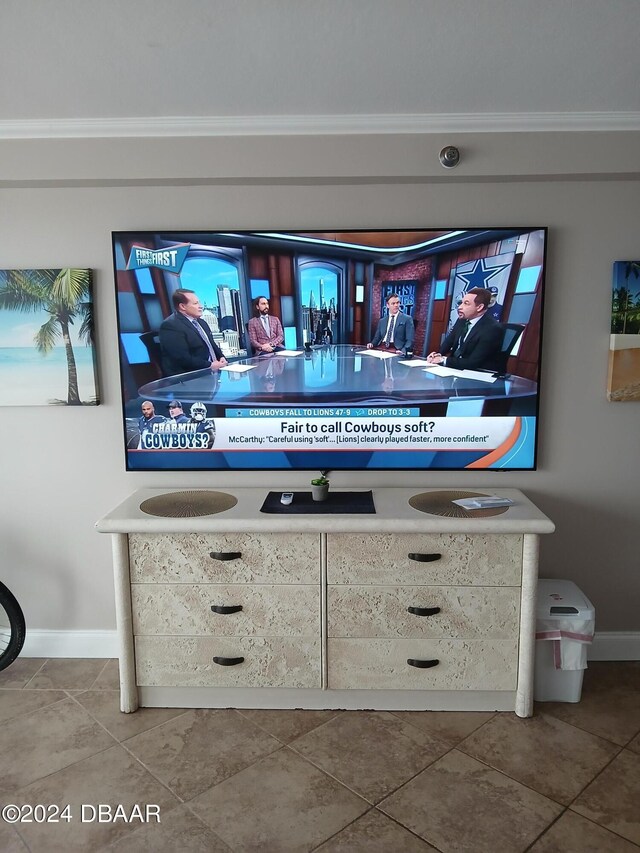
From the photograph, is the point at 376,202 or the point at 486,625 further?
the point at 376,202

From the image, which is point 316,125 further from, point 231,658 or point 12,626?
point 12,626

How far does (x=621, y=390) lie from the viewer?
2900mm

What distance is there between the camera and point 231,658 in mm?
2643

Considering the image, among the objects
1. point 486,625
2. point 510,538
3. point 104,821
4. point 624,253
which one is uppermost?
point 624,253

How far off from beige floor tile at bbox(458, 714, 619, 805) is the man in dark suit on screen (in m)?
1.52

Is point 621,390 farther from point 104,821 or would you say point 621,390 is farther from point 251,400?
point 104,821

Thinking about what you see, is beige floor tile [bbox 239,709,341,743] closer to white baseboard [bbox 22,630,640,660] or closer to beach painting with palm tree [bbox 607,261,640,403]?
white baseboard [bbox 22,630,640,660]

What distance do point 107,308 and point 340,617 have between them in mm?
1724

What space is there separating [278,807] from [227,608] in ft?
2.46

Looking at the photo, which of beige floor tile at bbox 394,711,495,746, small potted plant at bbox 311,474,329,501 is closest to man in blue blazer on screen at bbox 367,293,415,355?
small potted plant at bbox 311,474,329,501

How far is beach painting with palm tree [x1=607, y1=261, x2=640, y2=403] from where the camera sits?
2.84 m

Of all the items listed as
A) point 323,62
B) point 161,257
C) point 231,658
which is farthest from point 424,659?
point 323,62

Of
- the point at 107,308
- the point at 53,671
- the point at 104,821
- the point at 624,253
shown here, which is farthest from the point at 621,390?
the point at 53,671

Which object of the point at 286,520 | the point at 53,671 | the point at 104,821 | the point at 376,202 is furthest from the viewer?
the point at 53,671
